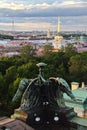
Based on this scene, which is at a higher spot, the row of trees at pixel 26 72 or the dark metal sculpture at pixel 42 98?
the dark metal sculpture at pixel 42 98

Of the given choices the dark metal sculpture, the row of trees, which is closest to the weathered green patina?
the dark metal sculpture

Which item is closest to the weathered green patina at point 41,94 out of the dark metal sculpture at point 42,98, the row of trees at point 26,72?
the dark metal sculpture at point 42,98

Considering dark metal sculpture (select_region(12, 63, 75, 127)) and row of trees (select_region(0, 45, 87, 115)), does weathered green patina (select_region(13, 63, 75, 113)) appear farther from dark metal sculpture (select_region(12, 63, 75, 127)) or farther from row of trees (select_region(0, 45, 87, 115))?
row of trees (select_region(0, 45, 87, 115))

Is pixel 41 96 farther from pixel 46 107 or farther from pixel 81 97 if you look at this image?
pixel 81 97

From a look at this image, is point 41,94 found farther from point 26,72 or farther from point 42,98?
point 26,72

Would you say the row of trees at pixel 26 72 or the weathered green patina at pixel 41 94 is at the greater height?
the weathered green patina at pixel 41 94

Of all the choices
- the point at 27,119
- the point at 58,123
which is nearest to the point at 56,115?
the point at 58,123

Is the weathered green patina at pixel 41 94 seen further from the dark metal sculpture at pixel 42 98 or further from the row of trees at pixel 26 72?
the row of trees at pixel 26 72

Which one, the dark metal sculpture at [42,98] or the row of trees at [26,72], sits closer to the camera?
the dark metal sculpture at [42,98]

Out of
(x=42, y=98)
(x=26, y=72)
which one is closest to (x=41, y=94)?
(x=42, y=98)

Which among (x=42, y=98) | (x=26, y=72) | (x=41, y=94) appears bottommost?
(x=26, y=72)

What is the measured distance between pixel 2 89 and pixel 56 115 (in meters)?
30.5

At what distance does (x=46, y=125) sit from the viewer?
9617 millimetres

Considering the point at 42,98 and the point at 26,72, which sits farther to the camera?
the point at 26,72
